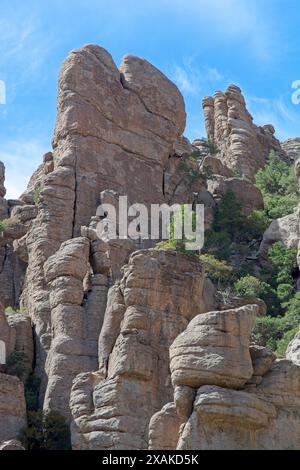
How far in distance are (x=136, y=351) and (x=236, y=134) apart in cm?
4406

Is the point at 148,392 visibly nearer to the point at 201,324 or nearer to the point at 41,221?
the point at 201,324

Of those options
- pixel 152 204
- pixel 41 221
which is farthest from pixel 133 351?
pixel 152 204

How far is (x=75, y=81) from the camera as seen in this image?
65.8 m

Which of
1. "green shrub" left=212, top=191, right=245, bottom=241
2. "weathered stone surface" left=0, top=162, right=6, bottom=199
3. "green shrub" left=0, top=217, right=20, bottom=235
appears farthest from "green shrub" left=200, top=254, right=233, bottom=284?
"weathered stone surface" left=0, top=162, right=6, bottom=199

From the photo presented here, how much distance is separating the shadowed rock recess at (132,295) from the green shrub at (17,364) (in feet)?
0.50

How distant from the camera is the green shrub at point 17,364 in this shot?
5119cm

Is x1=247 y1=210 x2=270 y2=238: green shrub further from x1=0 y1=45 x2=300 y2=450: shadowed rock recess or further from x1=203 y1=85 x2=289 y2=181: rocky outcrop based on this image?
x1=203 y1=85 x2=289 y2=181: rocky outcrop

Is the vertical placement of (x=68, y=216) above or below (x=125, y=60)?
below

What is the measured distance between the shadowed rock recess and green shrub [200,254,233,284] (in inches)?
149

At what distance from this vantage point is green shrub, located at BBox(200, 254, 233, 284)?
60.6 meters

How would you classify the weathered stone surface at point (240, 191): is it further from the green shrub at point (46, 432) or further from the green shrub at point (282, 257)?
the green shrub at point (46, 432)

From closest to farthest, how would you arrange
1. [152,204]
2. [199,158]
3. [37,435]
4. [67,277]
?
[37,435] → [67,277] → [152,204] → [199,158]
